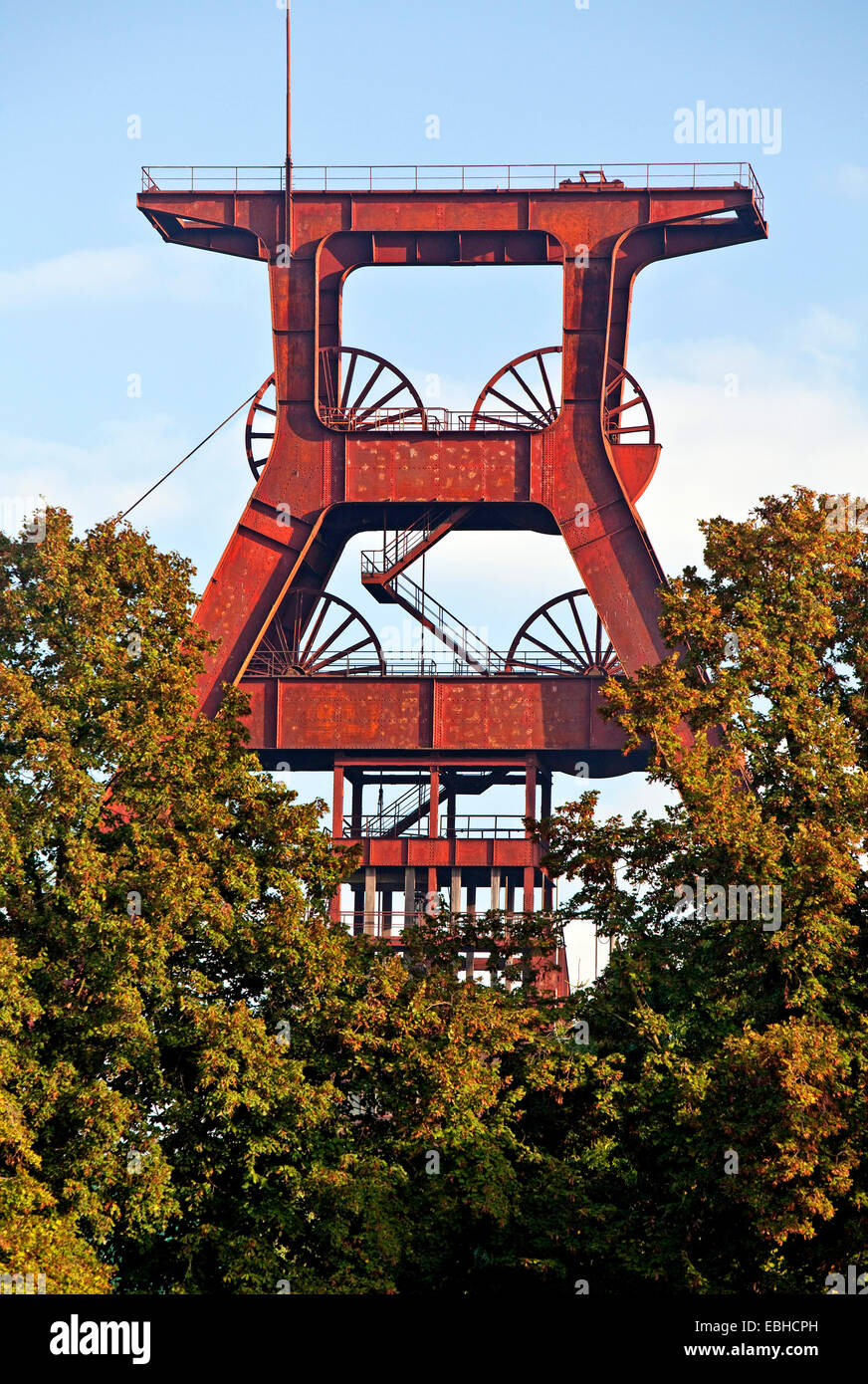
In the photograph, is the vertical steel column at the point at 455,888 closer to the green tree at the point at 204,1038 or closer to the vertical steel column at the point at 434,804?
the vertical steel column at the point at 434,804

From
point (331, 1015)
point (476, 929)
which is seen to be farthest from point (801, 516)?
point (331, 1015)

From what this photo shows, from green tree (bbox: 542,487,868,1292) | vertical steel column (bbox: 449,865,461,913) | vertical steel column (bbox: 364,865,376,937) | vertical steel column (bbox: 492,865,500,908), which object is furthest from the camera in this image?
vertical steel column (bbox: 364,865,376,937)

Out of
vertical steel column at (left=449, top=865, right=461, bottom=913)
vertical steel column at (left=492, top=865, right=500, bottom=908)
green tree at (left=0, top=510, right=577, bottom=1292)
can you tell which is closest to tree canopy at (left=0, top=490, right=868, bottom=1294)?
green tree at (left=0, top=510, right=577, bottom=1292)

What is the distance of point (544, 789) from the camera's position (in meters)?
41.4

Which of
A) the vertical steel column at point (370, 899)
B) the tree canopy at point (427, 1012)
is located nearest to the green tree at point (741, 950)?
the tree canopy at point (427, 1012)

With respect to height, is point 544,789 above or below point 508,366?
below

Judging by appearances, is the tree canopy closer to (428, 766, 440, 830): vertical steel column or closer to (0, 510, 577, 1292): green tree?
(0, 510, 577, 1292): green tree

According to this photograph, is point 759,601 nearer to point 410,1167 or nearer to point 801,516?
point 801,516

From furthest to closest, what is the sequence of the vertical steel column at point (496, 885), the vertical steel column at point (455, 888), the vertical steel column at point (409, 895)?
the vertical steel column at point (455, 888) → the vertical steel column at point (409, 895) → the vertical steel column at point (496, 885)

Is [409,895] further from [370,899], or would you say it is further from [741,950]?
[741,950]

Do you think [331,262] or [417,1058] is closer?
[417,1058]
